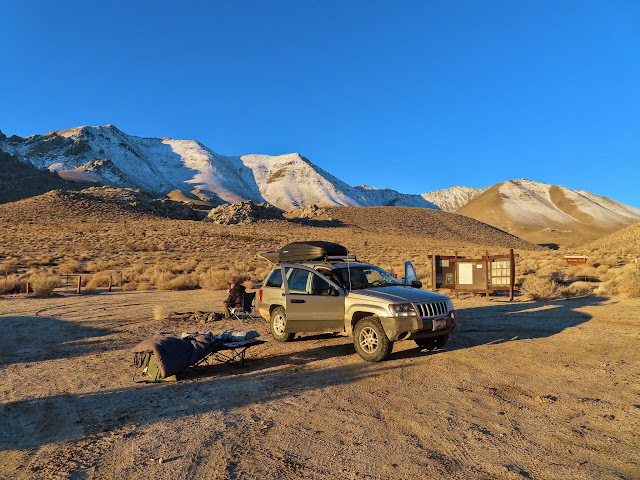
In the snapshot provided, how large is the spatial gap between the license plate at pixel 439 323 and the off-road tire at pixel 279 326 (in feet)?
10.6

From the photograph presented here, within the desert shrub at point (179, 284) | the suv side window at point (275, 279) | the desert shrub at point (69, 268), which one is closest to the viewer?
the suv side window at point (275, 279)

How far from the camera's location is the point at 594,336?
368 inches

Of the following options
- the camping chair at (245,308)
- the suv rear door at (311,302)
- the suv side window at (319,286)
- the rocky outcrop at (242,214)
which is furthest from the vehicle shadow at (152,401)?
the rocky outcrop at (242,214)

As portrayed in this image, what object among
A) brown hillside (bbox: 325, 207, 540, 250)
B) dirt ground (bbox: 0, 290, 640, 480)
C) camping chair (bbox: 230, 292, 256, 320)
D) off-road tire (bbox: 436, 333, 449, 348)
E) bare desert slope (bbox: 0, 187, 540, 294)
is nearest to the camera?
dirt ground (bbox: 0, 290, 640, 480)

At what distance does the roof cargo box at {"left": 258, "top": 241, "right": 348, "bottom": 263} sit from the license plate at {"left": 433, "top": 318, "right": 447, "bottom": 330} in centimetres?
271

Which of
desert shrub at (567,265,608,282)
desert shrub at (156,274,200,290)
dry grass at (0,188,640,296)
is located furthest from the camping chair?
desert shrub at (567,265,608,282)

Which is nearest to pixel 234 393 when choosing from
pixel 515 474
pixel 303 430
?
pixel 303 430

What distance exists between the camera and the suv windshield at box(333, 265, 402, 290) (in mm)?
8414

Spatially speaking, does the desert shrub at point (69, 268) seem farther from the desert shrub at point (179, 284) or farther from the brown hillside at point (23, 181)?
the brown hillside at point (23, 181)

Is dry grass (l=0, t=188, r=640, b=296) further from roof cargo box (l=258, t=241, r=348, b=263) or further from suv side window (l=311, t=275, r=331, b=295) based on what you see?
suv side window (l=311, t=275, r=331, b=295)

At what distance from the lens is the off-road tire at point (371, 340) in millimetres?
7289

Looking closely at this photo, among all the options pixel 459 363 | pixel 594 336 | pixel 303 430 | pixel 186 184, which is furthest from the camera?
pixel 186 184

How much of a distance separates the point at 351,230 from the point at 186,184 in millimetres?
126100

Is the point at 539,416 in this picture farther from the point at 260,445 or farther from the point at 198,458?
the point at 198,458
